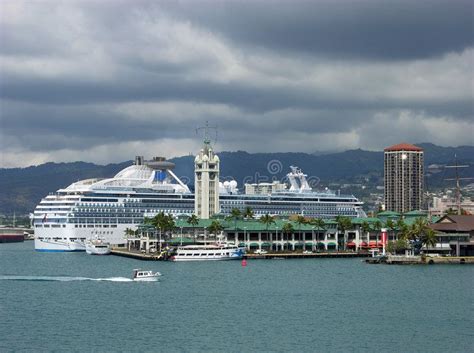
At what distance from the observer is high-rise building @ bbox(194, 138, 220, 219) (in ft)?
530

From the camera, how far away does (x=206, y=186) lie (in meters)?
163

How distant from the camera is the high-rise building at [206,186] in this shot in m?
162

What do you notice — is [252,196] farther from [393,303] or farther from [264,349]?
[264,349]

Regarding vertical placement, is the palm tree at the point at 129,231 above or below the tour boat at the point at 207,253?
above

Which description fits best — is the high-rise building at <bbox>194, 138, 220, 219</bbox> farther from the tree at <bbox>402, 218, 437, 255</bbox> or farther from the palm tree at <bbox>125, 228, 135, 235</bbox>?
the tree at <bbox>402, 218, 437, 255</bbox>

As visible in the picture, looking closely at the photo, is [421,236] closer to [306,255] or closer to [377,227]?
[306,255]

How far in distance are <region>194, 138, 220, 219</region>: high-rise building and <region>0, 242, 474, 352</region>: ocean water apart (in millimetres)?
58253

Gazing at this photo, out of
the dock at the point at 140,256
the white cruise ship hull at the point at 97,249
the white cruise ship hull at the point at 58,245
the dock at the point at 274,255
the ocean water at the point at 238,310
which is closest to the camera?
the ocean water at the point at 238,310

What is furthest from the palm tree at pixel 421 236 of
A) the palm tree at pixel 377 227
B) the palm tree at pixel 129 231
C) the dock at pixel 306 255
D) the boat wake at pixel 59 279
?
the palm tree at pixel 129 231

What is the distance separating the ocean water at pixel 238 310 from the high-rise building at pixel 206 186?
5825cm

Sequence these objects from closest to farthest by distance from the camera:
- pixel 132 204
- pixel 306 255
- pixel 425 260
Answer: pixel 425 260
pixel 306 255
pixel 132 204

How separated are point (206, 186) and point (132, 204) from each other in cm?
1225

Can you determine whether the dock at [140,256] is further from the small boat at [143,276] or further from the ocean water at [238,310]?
the small boat at [143,276]

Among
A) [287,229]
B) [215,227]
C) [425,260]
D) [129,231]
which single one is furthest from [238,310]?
[129,231]
